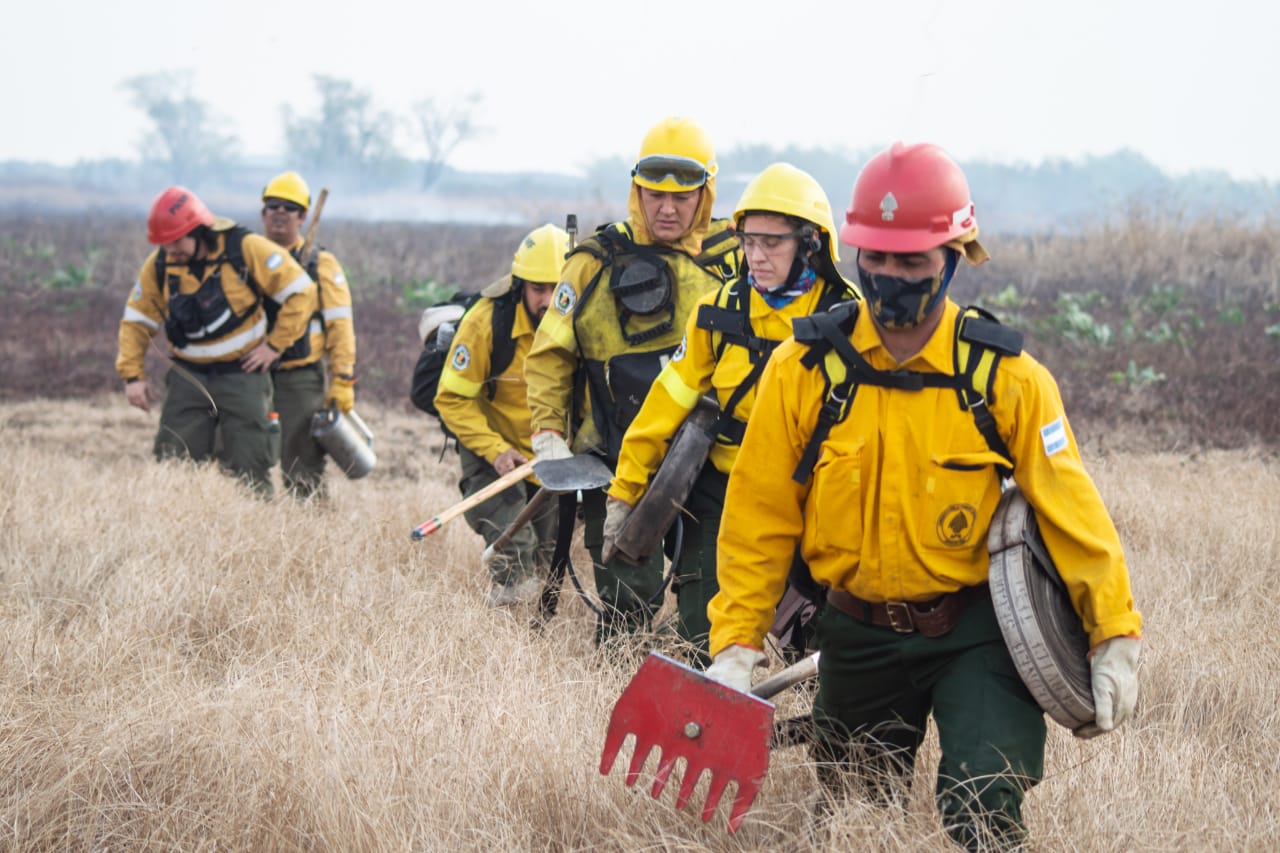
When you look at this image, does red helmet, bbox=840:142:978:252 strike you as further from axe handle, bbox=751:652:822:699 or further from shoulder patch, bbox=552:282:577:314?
shoulder patch, bbox=552:282:577:314

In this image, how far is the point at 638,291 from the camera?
5234 millimetres

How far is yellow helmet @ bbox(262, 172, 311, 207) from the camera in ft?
30.6

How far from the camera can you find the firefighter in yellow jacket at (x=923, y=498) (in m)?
2.95

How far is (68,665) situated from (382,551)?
2275 millimetres

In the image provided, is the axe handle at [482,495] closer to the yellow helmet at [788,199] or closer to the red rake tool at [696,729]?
the yellow helmet at [788,199]

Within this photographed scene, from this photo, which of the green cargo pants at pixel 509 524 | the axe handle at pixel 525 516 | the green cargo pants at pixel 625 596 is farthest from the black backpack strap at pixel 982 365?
the green cargo pants at pixel 509 524

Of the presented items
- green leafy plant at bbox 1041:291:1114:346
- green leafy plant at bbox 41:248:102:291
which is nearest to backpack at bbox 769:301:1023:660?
green leafy plant at bbox 1041:291:1114:346

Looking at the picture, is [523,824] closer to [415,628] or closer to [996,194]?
[415,628]

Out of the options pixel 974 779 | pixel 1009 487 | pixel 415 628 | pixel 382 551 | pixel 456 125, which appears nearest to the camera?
pixel 974 779

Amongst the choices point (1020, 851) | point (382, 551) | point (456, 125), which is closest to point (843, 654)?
point (1020, 851)

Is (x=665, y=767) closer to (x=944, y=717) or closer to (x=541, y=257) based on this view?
(x=944, y=717)

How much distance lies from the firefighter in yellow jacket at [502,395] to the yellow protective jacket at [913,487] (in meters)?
2.99

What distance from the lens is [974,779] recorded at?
295cm

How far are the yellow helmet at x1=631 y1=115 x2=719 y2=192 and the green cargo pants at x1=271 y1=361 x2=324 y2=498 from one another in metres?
4.54
